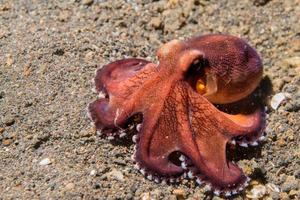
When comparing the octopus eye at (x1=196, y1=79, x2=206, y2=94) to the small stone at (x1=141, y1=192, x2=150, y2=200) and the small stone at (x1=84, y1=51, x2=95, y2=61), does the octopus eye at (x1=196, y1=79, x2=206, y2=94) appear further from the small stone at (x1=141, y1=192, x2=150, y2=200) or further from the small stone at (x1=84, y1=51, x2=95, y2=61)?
the small stone at (x1=84, y1=51, x2=95, y2=61)

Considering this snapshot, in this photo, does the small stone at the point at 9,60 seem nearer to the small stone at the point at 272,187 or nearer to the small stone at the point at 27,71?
the small stone at the point at 27,71

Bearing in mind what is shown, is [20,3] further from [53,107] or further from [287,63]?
[287,63]

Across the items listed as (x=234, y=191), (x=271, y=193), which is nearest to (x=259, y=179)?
(x=271, y=193)

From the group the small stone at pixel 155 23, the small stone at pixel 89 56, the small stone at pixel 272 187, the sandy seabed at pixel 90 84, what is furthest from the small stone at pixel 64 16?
the small stone at pixel 272 187

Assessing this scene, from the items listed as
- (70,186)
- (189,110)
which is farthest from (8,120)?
(189,110)

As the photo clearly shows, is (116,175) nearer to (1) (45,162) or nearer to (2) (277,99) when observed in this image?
(1) (45,162)
